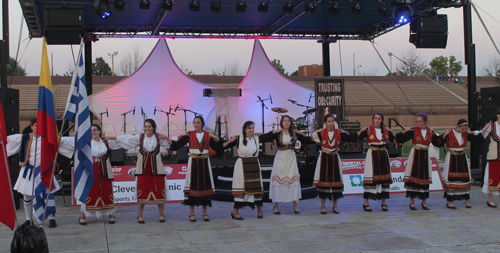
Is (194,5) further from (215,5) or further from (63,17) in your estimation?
(63,17)

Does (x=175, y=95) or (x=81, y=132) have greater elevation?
(x=175, y=95)

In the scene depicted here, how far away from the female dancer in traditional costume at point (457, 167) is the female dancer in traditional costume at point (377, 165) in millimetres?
904

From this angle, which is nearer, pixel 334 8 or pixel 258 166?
pixel 258 166

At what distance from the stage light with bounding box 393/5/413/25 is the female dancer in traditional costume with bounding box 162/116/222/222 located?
5931 mm

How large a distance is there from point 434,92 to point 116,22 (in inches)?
1214

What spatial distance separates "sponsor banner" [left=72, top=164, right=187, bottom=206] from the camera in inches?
272

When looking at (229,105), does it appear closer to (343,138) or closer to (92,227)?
(343,138)

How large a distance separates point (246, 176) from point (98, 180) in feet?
6.25

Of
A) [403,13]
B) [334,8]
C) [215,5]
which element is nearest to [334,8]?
[334,8]

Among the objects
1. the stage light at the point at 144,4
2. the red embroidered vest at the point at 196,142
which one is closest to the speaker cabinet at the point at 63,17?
the stage light at the point at 144,4

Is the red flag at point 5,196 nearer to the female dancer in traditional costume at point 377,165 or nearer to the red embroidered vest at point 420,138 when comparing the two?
the female dancer in traditional costume at point 377,165

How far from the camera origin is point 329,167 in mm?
6391

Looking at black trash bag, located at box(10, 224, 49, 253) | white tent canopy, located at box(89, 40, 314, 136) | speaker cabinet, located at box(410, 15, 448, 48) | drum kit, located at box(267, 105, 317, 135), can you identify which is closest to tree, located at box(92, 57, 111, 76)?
white tent canopy, located at box(89, 40, 314, 136)

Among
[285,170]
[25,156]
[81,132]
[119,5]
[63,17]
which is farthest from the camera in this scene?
[119,5]
